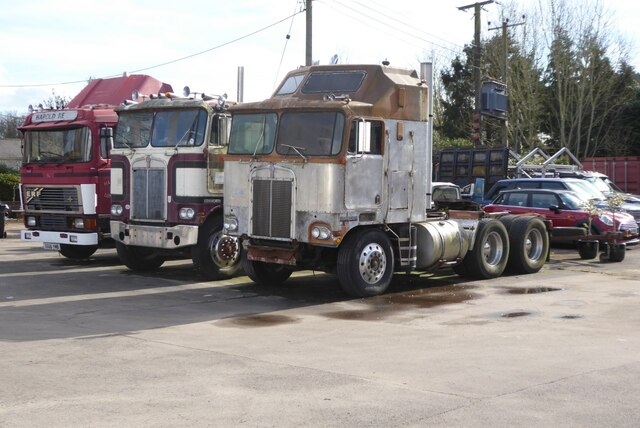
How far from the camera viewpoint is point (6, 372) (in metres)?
7.90

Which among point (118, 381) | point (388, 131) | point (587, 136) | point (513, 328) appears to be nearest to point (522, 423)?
point (118, 381)

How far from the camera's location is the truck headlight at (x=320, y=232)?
496 inches

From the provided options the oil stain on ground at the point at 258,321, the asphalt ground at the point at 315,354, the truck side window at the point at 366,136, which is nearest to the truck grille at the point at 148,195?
the asphalt ground at the point at 315,354

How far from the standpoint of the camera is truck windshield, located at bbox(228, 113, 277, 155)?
1331cm

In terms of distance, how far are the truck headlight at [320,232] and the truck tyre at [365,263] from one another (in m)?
0.52

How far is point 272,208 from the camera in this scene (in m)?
13.2

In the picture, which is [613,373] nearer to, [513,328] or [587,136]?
[513,328]

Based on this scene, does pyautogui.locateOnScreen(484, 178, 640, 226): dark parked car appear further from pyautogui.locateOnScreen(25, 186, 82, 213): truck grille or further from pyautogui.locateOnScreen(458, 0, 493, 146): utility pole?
pyautogui.locateOnScreen(25, 186, 82, 213): truck grille

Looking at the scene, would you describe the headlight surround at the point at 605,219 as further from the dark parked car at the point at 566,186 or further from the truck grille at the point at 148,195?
the truck grille at the point at 148,195

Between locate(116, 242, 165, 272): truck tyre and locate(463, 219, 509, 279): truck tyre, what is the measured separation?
6062 millimetres

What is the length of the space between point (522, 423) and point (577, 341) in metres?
3.63

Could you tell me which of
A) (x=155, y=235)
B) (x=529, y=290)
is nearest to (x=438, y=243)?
(x=529, y=290)

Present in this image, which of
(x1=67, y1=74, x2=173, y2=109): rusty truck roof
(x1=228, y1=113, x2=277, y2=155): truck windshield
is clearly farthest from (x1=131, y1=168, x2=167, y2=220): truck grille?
(x1=67, y1=74, x2=173, y2=109): rusty truck roof

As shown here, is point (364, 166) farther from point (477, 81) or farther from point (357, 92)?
point (477, 81)
